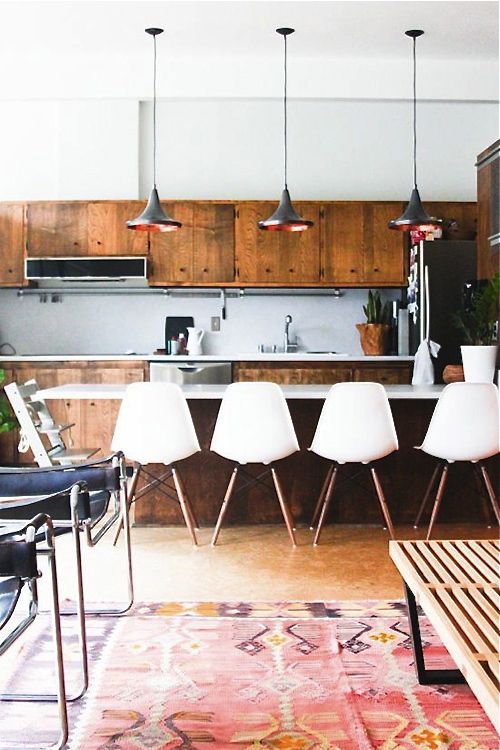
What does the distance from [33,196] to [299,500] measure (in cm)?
419

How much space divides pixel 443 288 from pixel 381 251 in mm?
792

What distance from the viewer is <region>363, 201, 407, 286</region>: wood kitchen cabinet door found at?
7.50m

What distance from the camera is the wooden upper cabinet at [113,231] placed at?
7512mm

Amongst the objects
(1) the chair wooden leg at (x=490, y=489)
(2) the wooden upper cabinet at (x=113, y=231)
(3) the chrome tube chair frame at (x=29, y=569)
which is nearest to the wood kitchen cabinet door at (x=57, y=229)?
(2) the wooden upper cabinet at (x=113, y=231)

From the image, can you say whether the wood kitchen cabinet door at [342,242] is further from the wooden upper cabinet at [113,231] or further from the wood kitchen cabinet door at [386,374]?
the wooden upper cabinet at [113,231]

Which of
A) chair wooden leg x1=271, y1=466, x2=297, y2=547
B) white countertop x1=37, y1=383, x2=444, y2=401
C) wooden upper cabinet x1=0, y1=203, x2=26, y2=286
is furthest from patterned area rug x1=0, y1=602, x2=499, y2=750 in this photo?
wooden upper cabinet x1=0, y1=203, x2=26, y2=286

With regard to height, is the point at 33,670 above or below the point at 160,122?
below

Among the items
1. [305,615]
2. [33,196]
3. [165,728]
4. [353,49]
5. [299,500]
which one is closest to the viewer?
[165,728]

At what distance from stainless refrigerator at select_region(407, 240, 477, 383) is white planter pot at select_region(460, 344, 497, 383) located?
196cm

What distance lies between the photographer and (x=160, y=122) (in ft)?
25.8

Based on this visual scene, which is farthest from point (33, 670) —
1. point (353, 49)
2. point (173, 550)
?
point (353, 49)

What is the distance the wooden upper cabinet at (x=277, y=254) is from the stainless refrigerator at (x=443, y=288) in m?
0.99

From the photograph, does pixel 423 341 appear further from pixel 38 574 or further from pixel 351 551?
pixel 38 574

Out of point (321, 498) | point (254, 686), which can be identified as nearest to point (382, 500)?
point (321, 498)
